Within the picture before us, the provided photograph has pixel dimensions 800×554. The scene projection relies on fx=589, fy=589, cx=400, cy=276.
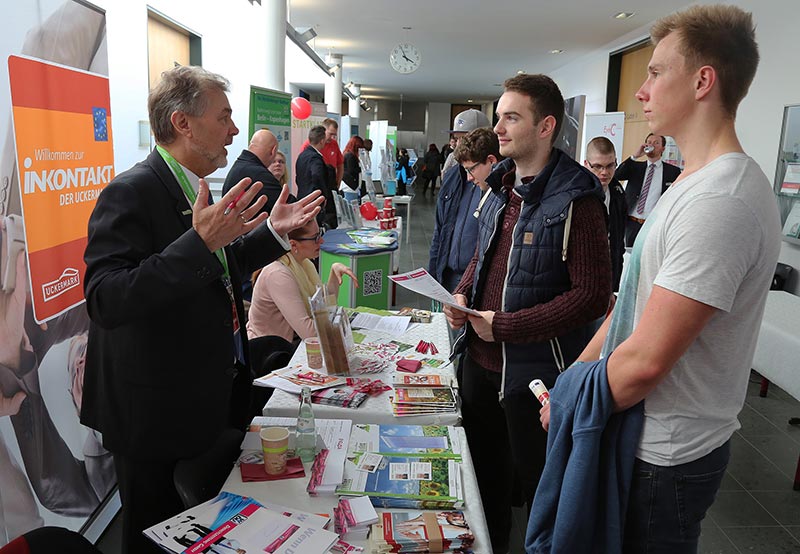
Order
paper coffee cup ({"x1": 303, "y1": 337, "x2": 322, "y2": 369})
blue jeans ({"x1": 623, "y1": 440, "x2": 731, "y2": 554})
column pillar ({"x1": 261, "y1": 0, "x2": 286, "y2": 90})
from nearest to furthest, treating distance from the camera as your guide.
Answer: blue jeans ({"x1": 623, "y1": 440, "x2": 731, "y2": 554}), paper coffee cup ({"x1": 303, "y1": 337, "x2": 322, "y2": 369}), column pillar ({"x1": 261, "y1": 0, "x2": 286, "y2": 90})

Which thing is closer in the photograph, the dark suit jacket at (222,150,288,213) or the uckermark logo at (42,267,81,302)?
the uckermark logo at (42,267,81,302)

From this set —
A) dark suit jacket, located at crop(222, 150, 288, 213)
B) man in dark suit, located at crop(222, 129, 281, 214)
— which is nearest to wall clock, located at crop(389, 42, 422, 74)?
man in dark suit, located at crop(222, 129, 281, 214)

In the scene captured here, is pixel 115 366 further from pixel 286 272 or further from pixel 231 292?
pixel 286 272

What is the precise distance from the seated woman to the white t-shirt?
167cm

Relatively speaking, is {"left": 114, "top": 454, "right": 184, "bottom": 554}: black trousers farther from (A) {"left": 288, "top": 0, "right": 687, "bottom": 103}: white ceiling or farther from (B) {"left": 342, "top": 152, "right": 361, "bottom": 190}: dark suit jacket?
(B) {"left": 342, "top": 152, "right": 361, "bottom": 190}: dark suit jacket

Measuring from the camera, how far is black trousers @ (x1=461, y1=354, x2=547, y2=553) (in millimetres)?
1930

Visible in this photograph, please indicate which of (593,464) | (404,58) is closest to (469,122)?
(593,464)

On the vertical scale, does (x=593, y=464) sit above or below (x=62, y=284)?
below

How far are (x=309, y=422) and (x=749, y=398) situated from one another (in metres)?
3.68

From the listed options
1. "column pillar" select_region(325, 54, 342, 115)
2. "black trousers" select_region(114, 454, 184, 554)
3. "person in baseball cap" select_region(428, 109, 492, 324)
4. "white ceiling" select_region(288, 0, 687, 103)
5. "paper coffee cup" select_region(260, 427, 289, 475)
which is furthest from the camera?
"column pillar" select_region(325, 54, 342, 115)

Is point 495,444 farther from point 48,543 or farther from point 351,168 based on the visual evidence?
point 351,168

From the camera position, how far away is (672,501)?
1.20 meters

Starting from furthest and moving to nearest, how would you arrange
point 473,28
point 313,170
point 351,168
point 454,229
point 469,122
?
point 351,168, point 473,28, point 313,170, point 469,122, point 454,229

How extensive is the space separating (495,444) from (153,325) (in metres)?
1.32
